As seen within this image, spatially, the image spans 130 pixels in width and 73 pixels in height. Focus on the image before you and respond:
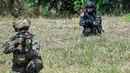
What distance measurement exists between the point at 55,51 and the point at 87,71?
2.46 meters

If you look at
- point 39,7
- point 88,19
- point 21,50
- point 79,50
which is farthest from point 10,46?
point 39,7

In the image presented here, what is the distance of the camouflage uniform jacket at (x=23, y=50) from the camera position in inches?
280

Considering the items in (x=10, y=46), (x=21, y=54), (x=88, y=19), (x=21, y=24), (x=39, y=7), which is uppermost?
(x=21, y=24)

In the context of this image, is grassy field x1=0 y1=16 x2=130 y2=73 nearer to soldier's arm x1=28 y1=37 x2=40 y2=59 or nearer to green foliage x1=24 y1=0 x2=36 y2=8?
soldier's arm x1=28 y1=37 x2=40 y2=59

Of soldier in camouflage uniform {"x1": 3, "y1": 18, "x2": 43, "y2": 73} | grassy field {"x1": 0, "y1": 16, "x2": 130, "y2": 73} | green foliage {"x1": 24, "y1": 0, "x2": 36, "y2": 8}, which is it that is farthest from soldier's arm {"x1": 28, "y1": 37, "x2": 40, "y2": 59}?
green foliage {"x1": 24, "y1": 0, "x2": 36, "y2": 8}

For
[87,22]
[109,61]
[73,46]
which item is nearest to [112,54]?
[109,61]

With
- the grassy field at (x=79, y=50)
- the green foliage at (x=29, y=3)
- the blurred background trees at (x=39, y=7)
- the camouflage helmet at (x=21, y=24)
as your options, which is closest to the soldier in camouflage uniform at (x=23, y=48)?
the camouflage helmet at (x=21, y=24)

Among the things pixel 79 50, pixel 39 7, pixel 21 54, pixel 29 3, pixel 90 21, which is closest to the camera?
pixel 21 54

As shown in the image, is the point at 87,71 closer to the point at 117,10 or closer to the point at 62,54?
the point at 62,54

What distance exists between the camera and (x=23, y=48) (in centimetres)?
718

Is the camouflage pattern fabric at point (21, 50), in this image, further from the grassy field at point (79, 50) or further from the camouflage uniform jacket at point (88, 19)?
the camouflage uniform jacket at point (88, 19)

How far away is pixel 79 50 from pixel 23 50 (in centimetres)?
373

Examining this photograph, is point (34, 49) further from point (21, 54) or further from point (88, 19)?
point (88, 19)

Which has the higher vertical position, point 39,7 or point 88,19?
point 88,19
